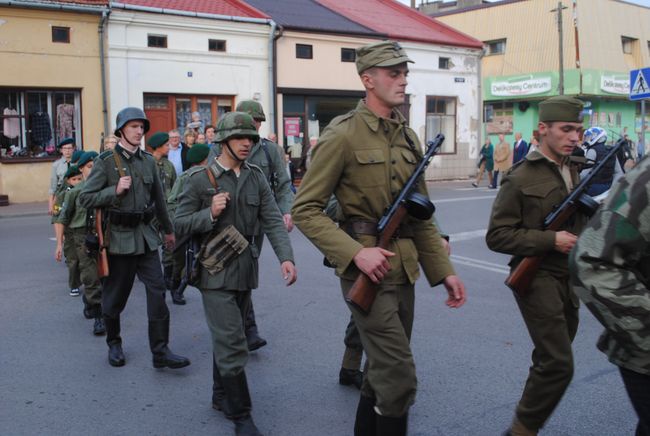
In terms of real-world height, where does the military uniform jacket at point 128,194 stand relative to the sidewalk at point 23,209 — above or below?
above

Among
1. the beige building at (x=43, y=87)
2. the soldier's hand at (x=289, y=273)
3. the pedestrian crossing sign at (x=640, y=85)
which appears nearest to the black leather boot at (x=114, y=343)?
the soldier's hand at (x=289, y=273)

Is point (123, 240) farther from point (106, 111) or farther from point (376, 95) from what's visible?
point (106, 111)

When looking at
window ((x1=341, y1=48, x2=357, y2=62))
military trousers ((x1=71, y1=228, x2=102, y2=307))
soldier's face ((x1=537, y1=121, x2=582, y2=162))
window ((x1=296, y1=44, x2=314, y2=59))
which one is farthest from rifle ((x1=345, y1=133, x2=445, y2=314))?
window ((x1=341, y1=48, x2=357, y2=62))

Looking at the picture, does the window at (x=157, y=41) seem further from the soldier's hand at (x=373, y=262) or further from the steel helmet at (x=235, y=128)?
the soldier's hand at (x=373, y=262)

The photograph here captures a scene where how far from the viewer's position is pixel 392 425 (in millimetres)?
2967

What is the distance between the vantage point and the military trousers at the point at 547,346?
336 cm

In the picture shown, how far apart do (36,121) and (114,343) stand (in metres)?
14.0

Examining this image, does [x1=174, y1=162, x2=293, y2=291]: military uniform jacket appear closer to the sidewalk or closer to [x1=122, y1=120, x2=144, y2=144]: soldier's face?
[x1=122, y1=120, x2=144, y2=144]: soldier's face

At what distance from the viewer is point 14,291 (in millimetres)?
7594

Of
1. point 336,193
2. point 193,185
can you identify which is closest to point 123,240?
point 193,185

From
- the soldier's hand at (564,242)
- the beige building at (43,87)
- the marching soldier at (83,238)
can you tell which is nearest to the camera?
the soldier's hand at (564,242)

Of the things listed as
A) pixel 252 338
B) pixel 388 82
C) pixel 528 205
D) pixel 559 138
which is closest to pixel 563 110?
pixel 559 138

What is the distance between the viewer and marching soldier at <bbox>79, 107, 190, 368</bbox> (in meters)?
5.05

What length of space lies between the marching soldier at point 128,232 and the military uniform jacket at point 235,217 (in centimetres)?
107
